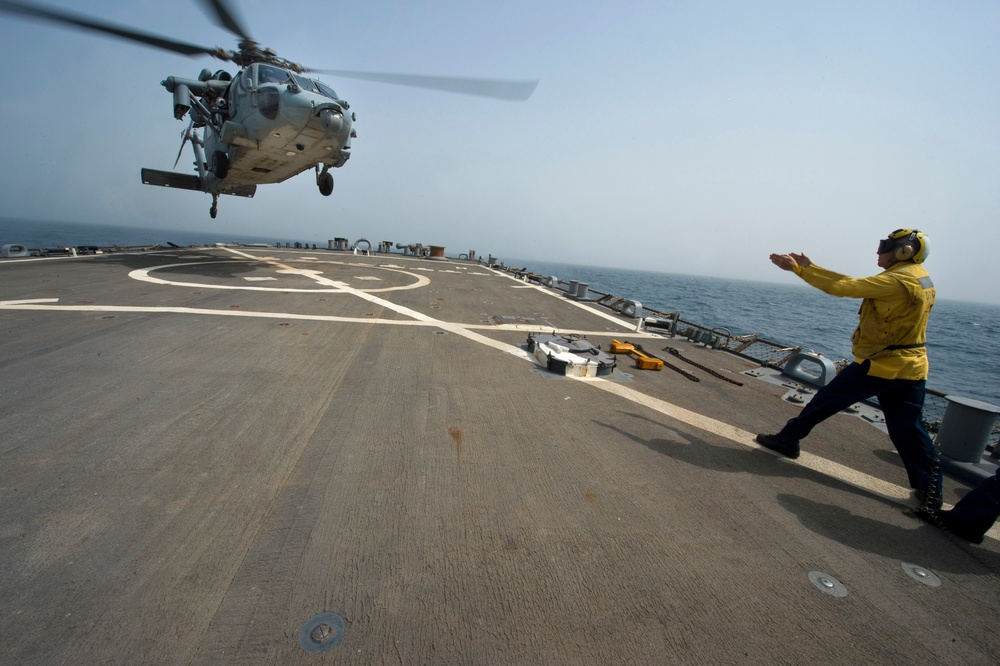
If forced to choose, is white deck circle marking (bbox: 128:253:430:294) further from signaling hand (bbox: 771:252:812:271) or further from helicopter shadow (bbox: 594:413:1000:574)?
signaling hand (bbox: 771:252:812:271)

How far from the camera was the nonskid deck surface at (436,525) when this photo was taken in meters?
1.91

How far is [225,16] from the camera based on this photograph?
34.3ft

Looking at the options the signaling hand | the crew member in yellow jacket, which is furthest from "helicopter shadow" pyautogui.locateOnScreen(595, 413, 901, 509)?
the signaling hand

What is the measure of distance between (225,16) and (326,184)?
255 inches

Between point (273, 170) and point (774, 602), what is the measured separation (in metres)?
18.9

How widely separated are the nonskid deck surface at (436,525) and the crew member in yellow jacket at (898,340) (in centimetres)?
47

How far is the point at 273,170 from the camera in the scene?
15422 mm

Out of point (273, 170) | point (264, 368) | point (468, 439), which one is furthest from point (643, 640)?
point (273, 170)

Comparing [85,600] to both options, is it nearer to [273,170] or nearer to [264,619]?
[264,619]

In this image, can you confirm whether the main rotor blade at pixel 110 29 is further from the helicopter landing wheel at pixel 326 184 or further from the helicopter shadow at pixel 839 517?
the helicopter shadow at pixel 839 517

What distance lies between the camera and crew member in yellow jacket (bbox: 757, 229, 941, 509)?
3.36 m

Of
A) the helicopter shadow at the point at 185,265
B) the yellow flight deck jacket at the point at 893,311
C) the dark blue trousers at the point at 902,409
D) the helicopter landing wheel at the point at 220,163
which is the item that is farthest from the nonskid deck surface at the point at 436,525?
the helicopter landing wheel at the point at 220,163

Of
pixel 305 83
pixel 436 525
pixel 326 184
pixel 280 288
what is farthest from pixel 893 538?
pixel 326 184

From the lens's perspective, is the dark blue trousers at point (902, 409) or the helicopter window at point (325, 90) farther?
the helicopter window at point (325, 90)
